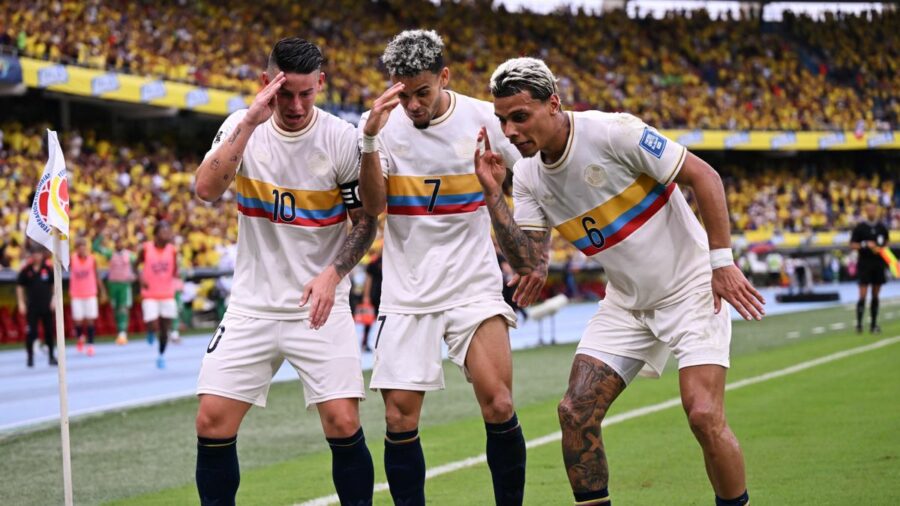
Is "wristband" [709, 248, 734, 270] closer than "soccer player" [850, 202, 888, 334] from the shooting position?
Yes

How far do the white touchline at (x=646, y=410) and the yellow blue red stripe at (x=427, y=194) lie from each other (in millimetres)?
2459

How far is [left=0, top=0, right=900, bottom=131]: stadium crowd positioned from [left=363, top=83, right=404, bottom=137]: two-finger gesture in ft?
81.6

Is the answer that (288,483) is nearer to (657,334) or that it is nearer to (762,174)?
(657,334)

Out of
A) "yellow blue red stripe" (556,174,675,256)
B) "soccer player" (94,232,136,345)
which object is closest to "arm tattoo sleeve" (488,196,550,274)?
"yellow blue red stripe" (556,174,675,256)

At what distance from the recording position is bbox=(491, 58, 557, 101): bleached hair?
5.31 meters

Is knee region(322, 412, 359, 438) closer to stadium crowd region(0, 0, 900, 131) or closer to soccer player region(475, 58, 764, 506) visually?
soccer player region(475, 58, 764, 506)

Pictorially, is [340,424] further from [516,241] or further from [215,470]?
[516,241]

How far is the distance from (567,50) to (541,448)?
43.2 m

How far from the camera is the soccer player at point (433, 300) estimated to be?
19.7ft

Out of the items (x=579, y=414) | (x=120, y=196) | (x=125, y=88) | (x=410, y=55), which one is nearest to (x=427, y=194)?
(x=410, y=55)

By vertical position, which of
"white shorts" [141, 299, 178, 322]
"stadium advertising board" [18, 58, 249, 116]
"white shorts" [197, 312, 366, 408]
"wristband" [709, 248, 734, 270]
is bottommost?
"white shorts" [141, 299, 178, 322]

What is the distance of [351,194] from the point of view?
595 centimetres

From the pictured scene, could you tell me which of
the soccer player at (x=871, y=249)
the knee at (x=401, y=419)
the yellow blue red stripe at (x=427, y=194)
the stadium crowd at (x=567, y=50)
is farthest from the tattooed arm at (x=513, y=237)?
the stadium crowd at (x=567, y=50)

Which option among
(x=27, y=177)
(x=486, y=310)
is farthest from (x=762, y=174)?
(x=486, y=310)
